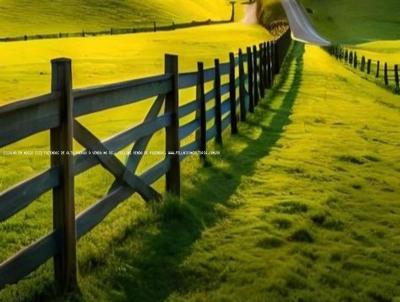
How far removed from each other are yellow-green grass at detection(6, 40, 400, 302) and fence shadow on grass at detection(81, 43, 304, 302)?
11 mm

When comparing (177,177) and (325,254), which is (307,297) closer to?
(325,254)

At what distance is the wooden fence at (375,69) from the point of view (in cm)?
3412

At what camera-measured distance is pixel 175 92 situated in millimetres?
8250

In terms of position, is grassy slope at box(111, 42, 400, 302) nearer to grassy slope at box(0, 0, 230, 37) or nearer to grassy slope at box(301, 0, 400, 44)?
grassy slope at box(0, 0, 230, 37)

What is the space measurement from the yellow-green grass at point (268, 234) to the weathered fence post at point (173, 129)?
Answer: 289mm

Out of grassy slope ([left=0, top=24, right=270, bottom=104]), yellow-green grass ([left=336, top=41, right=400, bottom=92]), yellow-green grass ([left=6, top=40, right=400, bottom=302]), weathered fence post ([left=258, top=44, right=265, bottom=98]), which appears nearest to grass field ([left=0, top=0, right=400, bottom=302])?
yellow-green grass ([left=6, top=40, right=400, bottom=302])

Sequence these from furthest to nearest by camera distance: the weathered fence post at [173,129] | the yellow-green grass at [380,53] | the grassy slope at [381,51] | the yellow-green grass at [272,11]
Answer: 1. the yellow-green grass at [272,11]
2. the grassy slope at [381,51]
3. the yellow-green grass at [380,53]
4. the weathered fence post at [173,129]

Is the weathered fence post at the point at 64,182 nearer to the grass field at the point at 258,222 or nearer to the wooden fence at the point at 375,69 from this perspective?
the grass field at the point at 258,222

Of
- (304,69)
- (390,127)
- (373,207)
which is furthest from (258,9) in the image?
(373,207)

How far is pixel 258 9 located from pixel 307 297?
110 metres

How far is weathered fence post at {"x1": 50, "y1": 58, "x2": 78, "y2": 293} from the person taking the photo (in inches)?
204

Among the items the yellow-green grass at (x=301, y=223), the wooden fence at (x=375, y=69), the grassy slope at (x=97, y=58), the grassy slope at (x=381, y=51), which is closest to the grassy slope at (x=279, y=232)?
the yellow-green grass at (x=301, y=223)

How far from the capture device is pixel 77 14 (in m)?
79.4

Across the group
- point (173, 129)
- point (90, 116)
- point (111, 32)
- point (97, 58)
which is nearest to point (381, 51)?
point (111, 32)
